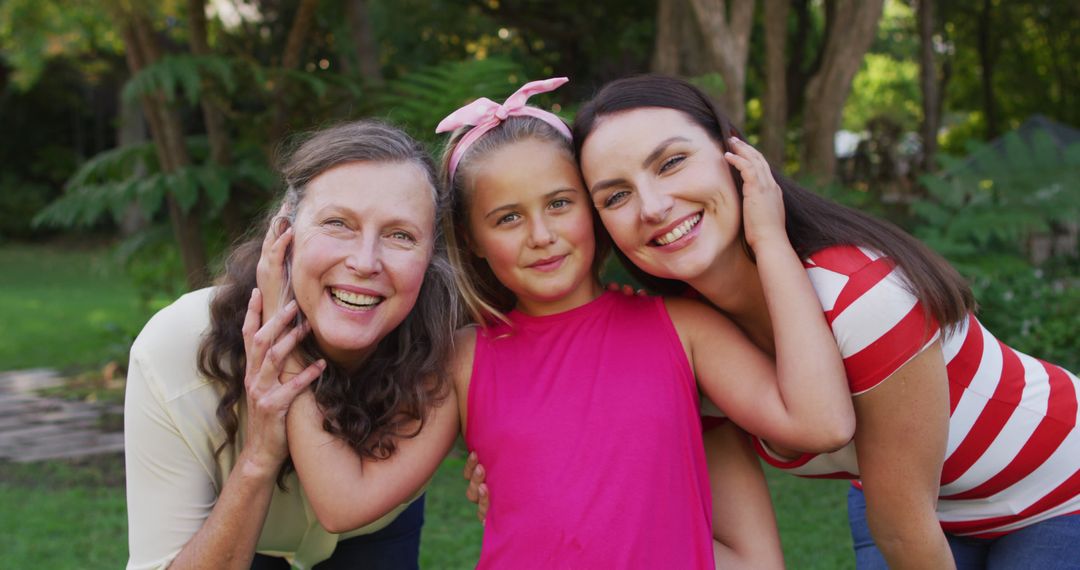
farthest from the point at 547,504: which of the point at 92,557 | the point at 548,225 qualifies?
the point at 92,557

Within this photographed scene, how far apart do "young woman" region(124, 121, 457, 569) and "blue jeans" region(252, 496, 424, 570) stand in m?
A: 0.40

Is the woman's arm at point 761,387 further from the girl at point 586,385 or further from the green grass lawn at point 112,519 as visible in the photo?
the green grass lawn at point 112,519

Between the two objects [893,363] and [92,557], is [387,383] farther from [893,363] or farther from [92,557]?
[92,557]

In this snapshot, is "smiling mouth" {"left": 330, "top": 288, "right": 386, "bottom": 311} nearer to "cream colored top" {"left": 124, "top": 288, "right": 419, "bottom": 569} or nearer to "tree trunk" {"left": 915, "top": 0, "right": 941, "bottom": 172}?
"cream colored top" {"left": 124, "top": 288, "right": 419, "bottom": 569}

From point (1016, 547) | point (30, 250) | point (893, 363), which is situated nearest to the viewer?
point (893, 363)

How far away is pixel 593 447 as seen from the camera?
2.20 m

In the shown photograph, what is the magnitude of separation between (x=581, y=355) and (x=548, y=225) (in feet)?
1.02

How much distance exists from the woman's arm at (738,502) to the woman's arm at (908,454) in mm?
326

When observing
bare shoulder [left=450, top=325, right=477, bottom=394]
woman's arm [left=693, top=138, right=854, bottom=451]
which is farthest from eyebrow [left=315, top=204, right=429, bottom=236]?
woman's arm [left=693, top=138, right=854, bottom=451]

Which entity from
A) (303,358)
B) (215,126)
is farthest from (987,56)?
(303,358)

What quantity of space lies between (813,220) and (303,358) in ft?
4.02

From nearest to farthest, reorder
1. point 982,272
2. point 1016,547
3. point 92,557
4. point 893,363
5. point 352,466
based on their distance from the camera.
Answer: point 893,363 → point 352,466 → point 1016,547 → point 92,557 → point 982,272

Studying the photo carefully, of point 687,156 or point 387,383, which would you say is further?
point 387,383

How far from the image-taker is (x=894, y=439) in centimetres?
214
